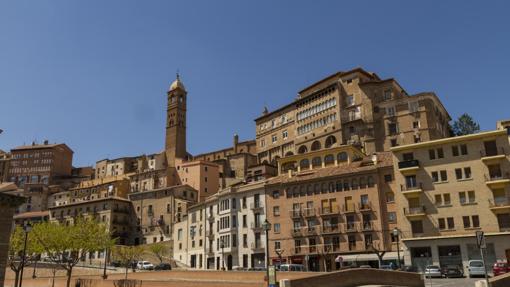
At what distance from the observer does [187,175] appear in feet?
346

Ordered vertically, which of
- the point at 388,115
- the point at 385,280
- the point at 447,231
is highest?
the point at 388,115

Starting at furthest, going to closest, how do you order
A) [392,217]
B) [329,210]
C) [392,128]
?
[392,128]
[329,210]
[392,217]

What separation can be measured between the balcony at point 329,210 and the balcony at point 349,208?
83 cm

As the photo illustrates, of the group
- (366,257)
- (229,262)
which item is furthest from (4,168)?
(366,257)

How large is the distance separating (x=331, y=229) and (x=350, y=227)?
2500 mm

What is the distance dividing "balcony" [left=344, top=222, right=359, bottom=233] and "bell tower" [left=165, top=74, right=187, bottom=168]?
230 feet

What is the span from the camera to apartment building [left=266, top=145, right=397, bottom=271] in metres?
54.3

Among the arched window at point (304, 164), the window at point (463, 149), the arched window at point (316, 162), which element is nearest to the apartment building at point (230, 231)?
the arched window at point (304, 164)

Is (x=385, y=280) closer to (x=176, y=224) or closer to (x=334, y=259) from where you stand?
(x=334, y=259)

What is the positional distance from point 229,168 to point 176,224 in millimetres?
29743

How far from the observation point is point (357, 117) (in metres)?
83.0

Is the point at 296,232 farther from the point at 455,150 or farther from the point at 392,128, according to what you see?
the point at 392,128

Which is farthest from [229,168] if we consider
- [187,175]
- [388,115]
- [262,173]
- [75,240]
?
[75,240]

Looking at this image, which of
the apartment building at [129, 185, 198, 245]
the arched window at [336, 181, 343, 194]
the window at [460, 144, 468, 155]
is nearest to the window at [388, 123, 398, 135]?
the arched window at [336, 181, 343, 194]
